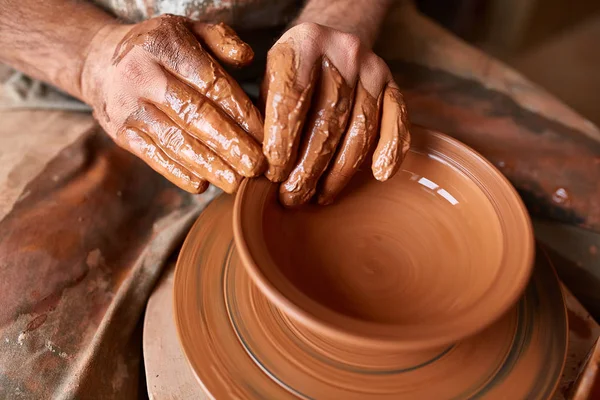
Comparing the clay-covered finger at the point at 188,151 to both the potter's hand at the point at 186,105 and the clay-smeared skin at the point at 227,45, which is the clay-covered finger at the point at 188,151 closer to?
the potter's hand at the point at 186,105

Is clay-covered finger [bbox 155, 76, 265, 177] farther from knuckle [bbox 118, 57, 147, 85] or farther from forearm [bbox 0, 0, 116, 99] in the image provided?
forearm [bbox 0, 0, 116, 99]

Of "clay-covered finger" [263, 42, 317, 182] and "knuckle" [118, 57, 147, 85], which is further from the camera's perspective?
"knuckle" [118, 57, 147, 85]

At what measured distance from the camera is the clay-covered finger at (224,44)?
3.64ft

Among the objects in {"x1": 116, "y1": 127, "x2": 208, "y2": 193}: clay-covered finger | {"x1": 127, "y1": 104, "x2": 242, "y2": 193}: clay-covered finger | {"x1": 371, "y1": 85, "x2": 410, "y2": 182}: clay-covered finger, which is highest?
{"x1": 371, "y1": 85, "x2": 410, "y2": 182}: clay-covered finger

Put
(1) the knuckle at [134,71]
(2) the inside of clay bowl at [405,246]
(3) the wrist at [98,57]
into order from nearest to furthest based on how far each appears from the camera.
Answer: (2) the inside of clay bowl at [405,246] < (1) the knuckle at [134,71] < (3) the wrist at [98,57]

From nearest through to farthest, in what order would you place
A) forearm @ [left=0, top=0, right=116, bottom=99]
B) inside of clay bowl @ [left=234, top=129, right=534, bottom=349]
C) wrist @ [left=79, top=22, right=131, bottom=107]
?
inside of clay bowl @ [left=234, top=129, right=534, bottom=349]
wrist @ [left=79, top=22, right=131, bottom=107]
forearm @ [left=0, top=0, right=116, bottom=99]

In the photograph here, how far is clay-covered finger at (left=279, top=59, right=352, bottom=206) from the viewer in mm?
1071

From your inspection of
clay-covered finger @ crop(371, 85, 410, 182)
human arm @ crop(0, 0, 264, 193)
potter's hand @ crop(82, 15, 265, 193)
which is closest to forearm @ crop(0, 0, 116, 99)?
human arm @ crop(0, 0, 264, 193)

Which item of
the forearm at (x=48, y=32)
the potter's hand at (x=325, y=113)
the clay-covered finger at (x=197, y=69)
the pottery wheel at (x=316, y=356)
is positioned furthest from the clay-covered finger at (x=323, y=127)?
the forearm at (x=48, y=32)

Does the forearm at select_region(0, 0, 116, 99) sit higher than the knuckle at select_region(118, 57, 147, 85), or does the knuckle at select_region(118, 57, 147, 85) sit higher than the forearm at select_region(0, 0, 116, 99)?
the knuckle at select_region(118, 57, 147, 85)

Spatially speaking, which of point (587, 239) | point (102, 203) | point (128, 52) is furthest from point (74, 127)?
point (587, 239)

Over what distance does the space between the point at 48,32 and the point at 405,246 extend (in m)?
1.10

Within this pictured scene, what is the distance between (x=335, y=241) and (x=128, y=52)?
Answer: 623 millimetres

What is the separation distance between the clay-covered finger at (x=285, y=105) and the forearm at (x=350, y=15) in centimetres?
45
